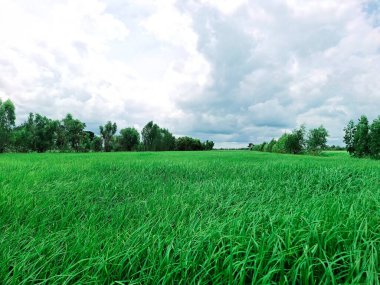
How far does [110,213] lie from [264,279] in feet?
9.43

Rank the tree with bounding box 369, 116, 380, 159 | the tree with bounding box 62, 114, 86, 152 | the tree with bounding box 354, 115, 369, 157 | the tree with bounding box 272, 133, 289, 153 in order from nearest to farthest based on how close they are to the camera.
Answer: the tree with bounding box 369, 116, 380, 159 < the tree with bounding box 354, 115, 369, 157 < the tree with bounding box 272, 133, 289, 153 < the tree with bounding box 62, 114, 86, 152

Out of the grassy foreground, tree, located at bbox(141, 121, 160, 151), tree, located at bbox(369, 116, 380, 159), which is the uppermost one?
tree, located at bbox(141, 121, 160, 151)

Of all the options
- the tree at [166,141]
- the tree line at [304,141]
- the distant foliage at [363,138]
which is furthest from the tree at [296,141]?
the tree at [166,141]

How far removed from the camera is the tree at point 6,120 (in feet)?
133

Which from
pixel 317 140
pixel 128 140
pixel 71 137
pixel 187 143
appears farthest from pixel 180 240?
pixel 128 140

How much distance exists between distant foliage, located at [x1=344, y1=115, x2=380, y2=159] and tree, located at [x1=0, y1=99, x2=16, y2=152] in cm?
4662

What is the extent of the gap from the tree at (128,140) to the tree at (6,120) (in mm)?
33235

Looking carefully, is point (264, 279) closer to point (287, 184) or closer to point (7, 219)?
point (7, 219)

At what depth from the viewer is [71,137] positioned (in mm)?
60719

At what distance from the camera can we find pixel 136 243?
2.45 m

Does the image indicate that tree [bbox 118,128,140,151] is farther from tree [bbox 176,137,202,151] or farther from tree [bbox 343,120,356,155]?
tree [bbox 343,120,356,155]

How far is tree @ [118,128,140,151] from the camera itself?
2943 inches

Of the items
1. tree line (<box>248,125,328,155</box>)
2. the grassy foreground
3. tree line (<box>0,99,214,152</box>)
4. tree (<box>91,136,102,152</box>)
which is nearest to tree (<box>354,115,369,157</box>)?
tree line (<box>248,125,328,155</box>)

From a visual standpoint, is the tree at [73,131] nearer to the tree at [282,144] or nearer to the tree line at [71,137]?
the tree line at [71,137]
